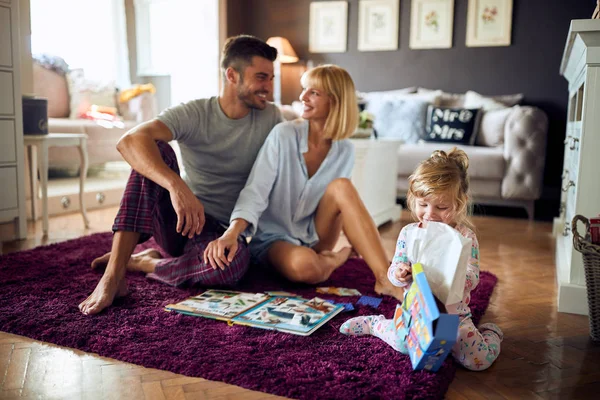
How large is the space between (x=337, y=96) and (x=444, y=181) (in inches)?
30.0

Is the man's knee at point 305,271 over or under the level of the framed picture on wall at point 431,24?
under

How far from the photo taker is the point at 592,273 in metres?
1.64

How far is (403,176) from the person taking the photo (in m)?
4.41

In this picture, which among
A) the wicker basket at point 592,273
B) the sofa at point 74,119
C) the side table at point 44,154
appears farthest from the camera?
the sofa at point 74,119

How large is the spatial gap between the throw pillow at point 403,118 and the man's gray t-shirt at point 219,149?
8.80 ft

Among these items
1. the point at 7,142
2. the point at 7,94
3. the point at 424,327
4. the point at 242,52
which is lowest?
the point at 424,327

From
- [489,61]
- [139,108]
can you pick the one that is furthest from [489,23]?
[139,108]

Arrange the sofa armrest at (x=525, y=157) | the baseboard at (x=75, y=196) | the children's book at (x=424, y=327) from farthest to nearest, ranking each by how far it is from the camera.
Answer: the sofa armrest at (x=525, y=157) < the baseboard at (x=75, y=196) < the children's book at (x=424, y=327)

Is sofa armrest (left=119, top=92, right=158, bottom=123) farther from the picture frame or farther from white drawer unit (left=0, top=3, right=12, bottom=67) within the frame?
white drawer unit (left=0, top=3, right=12, bottom=67)

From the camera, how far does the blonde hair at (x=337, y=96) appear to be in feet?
6.77

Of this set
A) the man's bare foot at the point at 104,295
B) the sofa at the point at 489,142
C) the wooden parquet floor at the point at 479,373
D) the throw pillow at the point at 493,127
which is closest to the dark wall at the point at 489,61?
the sofa at the point at 489,142

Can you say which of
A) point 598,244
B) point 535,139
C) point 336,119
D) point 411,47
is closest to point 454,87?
point 411,47

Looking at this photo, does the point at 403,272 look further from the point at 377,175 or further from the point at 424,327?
the point at 377,175

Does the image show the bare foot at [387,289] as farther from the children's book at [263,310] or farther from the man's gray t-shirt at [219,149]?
the man's gray t-shirt at [219,149]
